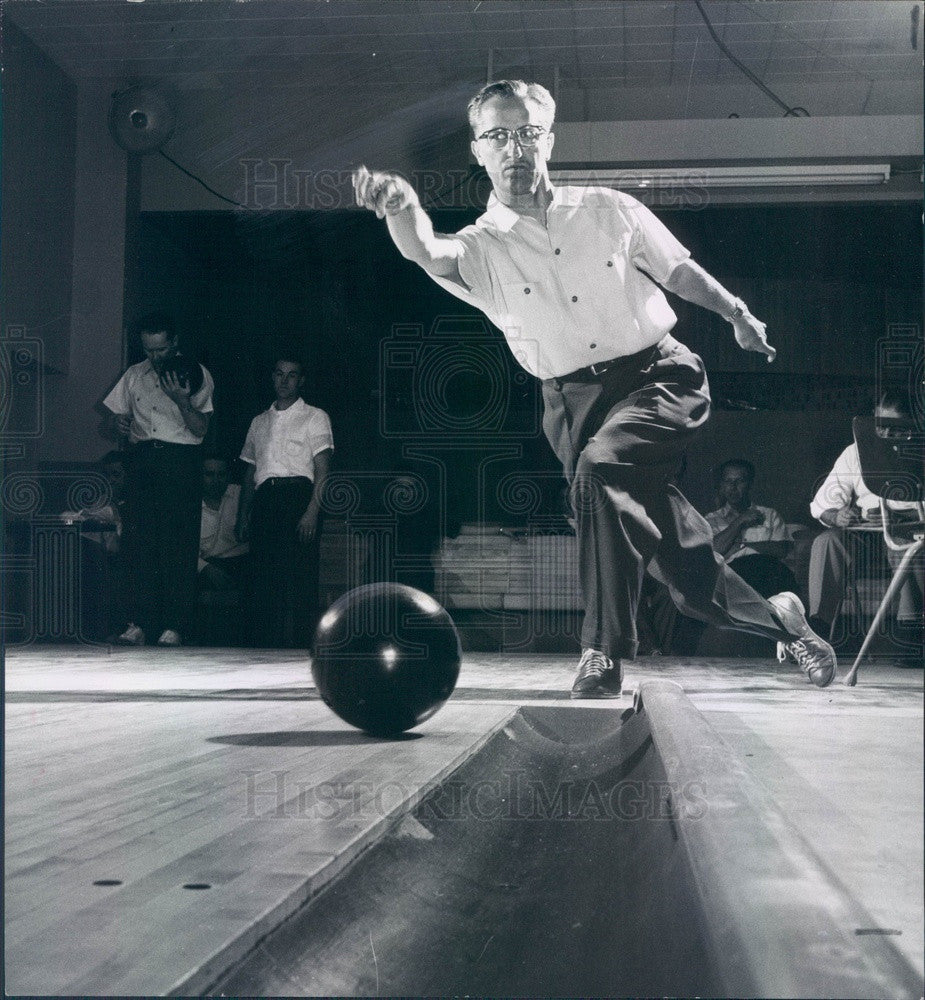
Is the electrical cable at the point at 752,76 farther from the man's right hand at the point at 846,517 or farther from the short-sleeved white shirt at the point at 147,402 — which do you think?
the short-sleeved white shirt at the point at 147,402

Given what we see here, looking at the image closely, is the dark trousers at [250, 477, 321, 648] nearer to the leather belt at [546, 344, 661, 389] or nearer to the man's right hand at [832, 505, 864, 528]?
the leather belt at [546, 344, 661, 389]

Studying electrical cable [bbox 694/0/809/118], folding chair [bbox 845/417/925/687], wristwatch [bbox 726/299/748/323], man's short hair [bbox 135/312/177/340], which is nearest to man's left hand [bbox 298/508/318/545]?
man's short hair [bbox 135/312/177/340]

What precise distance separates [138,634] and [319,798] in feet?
2.10

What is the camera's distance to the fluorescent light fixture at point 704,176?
1982 mm

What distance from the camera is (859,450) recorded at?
188 centimetres

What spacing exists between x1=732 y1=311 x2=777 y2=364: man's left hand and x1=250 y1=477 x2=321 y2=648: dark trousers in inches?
33.8

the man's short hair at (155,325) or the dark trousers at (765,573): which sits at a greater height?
the man's short hair at (155,325)

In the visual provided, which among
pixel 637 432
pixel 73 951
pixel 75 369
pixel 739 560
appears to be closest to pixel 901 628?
pixel 739 560

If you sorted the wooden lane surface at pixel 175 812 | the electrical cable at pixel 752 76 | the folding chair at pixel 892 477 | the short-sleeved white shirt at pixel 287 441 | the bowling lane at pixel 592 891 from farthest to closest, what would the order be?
the short-sleeved white shirt at pixel 287 441
the electrical cable at pixel 752 76
the folding chair at pixel 892 477
the wooden lane surface at pixel 175 812
the bowling lane at pixel 592 891

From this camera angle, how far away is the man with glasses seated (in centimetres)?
198

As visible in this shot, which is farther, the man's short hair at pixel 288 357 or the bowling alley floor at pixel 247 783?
the man's short hair at pixel 288 357

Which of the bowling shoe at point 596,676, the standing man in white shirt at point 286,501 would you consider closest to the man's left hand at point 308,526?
the standing man in white shirt at point 286,501

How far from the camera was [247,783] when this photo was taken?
1769 mm

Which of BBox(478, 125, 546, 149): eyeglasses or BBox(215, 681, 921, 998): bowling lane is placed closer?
BBox(215, 681, 921, 998): bowling lane
